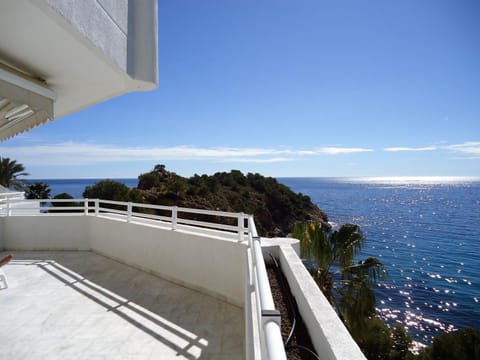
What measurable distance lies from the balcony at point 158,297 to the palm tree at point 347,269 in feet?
4.38

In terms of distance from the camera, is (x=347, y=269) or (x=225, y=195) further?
(x=225, y=195)

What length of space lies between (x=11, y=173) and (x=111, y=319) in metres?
22.3

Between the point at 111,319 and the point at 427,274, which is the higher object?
the point at 111,319

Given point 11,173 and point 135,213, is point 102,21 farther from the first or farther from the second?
point 11,173

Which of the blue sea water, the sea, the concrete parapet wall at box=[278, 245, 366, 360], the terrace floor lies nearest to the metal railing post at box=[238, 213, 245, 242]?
the terrace floor

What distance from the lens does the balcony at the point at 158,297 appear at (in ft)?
7.05

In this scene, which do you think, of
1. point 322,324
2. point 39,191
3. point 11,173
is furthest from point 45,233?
point 11,173

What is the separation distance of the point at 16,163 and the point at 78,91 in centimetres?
2233

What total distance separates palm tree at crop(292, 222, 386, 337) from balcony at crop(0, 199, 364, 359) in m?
1.34

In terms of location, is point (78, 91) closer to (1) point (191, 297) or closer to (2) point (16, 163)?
(1) point (191, 297)

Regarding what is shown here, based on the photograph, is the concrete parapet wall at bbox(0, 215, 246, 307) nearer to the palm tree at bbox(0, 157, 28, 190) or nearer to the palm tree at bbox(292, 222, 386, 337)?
the palm tree at bbox(292, 222, 386, 337)

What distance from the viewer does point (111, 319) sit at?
393cm

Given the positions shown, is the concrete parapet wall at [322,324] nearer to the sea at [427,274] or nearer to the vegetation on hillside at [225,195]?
the sea at [427,274]

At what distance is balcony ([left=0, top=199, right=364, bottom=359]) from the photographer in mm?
2148
